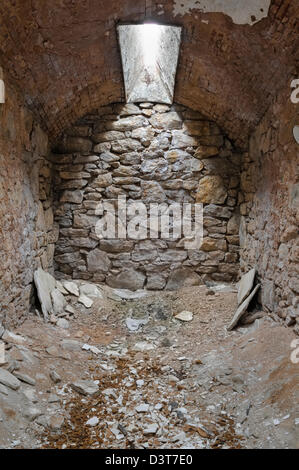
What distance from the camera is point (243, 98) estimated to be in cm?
289

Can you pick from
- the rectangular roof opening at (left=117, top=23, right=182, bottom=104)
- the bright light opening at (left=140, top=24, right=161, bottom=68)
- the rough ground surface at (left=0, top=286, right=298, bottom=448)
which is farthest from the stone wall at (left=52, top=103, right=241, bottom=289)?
the rough ground surface at (left=0, top=286, right=298, bottom=448)

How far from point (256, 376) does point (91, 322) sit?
163 centimetres

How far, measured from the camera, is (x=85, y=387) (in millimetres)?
2055

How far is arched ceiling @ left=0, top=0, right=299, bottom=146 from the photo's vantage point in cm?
203

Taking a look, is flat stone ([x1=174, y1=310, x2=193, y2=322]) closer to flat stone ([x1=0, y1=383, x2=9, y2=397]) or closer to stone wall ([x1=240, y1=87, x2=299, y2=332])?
stone wall ([x1=240, y1=87, x2=299, y2=332])

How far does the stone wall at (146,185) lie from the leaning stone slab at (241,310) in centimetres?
78

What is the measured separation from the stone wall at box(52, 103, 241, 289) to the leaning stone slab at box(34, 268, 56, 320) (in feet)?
1.78

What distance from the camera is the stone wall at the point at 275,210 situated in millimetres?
2305

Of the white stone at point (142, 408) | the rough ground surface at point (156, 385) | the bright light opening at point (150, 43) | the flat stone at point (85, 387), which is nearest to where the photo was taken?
the rough ground surface at point (156, 385)

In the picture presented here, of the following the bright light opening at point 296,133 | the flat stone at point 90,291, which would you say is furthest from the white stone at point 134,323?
the bright light opening at point 296,133

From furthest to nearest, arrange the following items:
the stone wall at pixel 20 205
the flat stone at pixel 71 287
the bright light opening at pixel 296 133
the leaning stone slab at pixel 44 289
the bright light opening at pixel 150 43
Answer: the flat stone at pixel 71 287 → the leaning stone slab at pixel 44 289 → the bright light opening at pixel 150 43 → the stone wall at pixel 20 205 → the bright light opening at pixel 296 133

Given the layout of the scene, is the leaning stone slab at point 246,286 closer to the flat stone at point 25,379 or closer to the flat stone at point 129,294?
the flat stone at point 129,294

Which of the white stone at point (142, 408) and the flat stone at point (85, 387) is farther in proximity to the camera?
the flat stone at point (85, 387)
